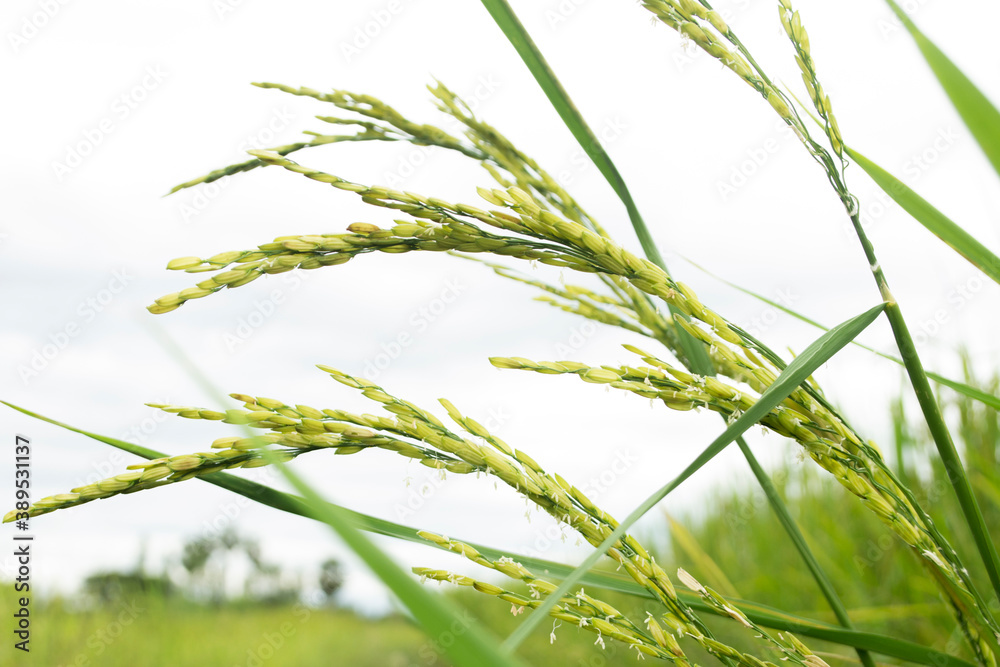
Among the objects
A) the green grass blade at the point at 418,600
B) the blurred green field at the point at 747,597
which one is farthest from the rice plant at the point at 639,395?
the blurred green field at the point at 747,597

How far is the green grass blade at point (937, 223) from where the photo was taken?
80cm

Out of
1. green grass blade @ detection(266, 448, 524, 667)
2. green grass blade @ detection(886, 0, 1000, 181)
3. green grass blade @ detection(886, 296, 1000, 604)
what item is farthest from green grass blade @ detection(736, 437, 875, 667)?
green grass blade @ detection(266, 448, 524, 667)

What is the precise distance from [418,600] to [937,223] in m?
0.85

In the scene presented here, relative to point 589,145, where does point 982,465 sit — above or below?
below

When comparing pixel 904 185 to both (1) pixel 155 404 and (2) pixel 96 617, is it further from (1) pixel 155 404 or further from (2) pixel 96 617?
(2) pixel 96 617

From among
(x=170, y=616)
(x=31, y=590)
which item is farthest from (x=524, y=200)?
Answer: (x=170, y=616)

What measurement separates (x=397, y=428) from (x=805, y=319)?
0.69 m

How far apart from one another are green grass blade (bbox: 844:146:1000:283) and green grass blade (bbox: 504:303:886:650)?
19cm

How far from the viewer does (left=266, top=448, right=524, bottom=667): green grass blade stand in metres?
0.26

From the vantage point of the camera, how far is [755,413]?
0.60 m

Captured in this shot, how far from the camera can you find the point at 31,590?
8.21ft

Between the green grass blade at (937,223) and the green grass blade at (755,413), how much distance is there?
0.64ft

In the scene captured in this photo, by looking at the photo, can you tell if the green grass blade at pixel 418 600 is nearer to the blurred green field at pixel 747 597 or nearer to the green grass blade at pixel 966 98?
the green grass blade at pixel 966 98

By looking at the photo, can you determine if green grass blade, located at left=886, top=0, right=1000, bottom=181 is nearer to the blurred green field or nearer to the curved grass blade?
the curved grass blade
